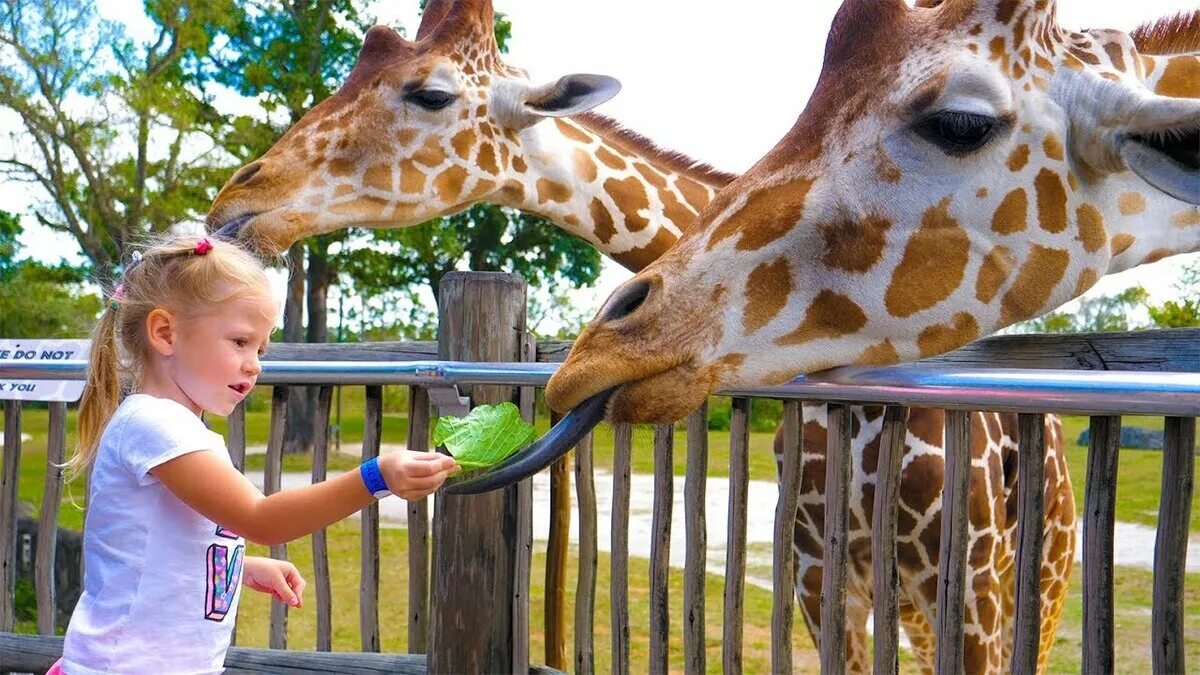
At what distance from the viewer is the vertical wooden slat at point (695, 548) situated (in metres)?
2.30

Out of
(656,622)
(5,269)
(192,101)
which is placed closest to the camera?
(656,622)

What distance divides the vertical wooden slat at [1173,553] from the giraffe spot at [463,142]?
8.75ft

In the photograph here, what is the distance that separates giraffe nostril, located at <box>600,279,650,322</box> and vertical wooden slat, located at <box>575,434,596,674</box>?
0.95 meters

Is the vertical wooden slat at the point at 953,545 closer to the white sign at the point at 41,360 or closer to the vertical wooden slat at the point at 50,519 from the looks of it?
the white sign at the point at 41,360

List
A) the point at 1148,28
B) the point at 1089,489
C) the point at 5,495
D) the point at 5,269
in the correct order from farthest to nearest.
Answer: the point at 5,269, the point at 5,495, the point at 1148,28, the point at 1089,489

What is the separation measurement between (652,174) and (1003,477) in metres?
1.57

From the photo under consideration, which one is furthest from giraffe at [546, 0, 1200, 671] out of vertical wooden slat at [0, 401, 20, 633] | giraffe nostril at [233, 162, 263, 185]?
giraffe nostril at [233, 162, 263, 185]

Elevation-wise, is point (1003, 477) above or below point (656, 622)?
above

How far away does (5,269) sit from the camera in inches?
614

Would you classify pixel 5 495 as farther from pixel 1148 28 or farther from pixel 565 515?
pixel 1148 28

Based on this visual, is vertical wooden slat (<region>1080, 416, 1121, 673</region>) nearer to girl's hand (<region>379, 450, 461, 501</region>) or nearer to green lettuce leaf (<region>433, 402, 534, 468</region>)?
green lettuce leaf (<region>433, 402, 534, 468</region>)

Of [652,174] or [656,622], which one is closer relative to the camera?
[656,622]

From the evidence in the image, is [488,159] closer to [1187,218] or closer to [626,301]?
[626,301]

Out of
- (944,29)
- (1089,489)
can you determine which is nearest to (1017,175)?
(944,29)
